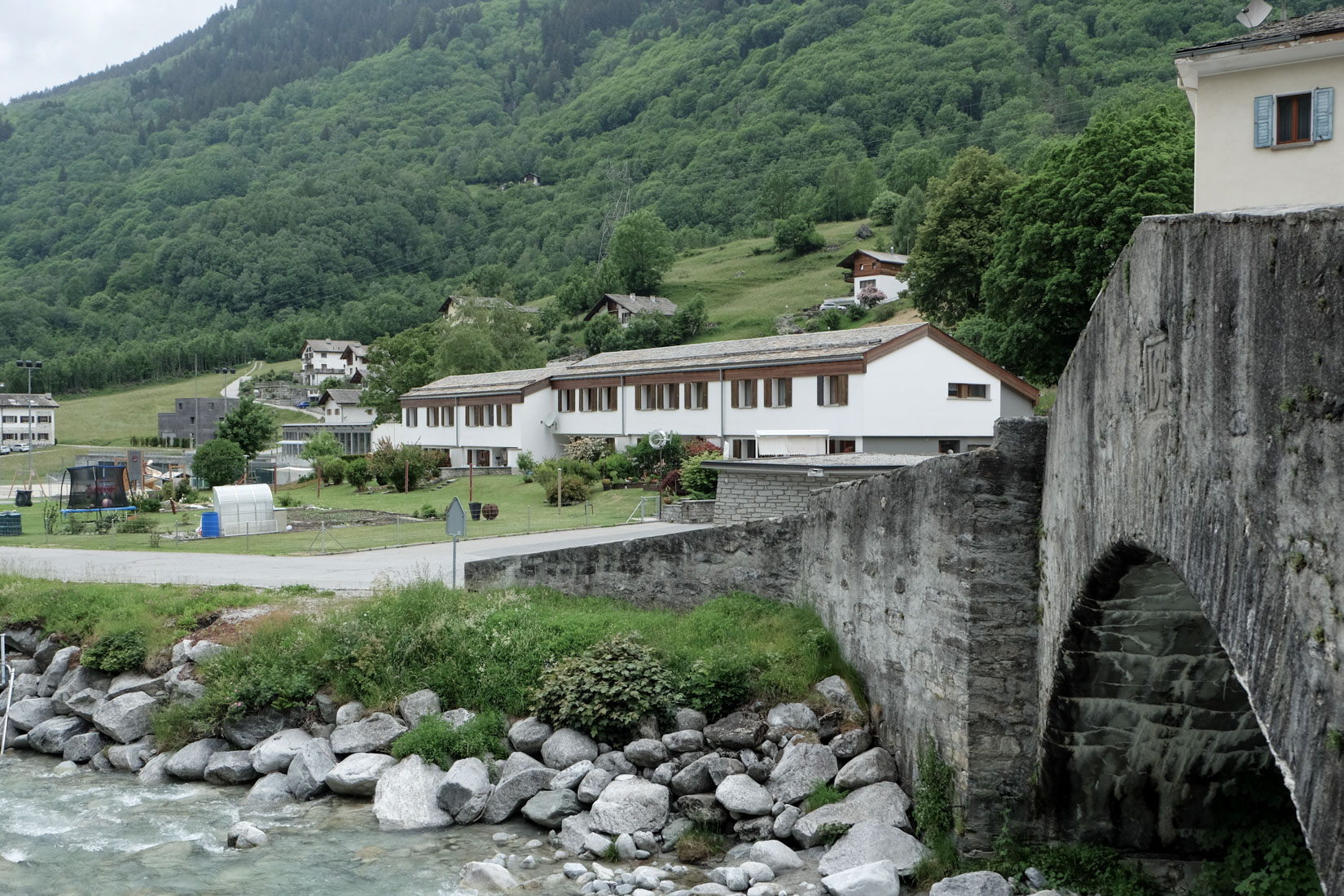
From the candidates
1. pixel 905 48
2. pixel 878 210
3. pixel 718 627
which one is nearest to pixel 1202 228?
pixel 718 627

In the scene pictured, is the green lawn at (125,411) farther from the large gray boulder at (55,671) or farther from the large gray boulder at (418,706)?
the large gray boulder at (418,706)

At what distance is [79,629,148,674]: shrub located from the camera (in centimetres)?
1916

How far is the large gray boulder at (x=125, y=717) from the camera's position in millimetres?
17516

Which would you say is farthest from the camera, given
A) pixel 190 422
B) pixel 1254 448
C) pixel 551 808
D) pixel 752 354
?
pixel 190 422

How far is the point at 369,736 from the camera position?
15789mm

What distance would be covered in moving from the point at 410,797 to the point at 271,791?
86.1 inches

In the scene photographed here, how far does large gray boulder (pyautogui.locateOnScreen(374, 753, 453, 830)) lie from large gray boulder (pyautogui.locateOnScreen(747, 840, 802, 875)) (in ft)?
13.5

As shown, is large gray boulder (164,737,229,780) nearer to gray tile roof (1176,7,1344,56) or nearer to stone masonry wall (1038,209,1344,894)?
stone masonry wall (1038,209,1344,894)

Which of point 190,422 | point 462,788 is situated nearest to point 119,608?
point 462,788

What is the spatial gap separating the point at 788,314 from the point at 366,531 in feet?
209

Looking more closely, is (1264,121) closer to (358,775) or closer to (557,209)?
(358,775)

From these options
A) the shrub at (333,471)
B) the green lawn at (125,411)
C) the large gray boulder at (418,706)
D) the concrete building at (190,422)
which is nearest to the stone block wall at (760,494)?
the large gray boulder at (418,706)

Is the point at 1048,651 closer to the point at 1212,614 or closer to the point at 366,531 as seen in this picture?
the point at 1212,614

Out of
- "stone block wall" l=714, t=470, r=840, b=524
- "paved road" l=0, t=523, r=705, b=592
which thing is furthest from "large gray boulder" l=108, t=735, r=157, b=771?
"stone block wall" l=714, t=470, r=840, b=524
